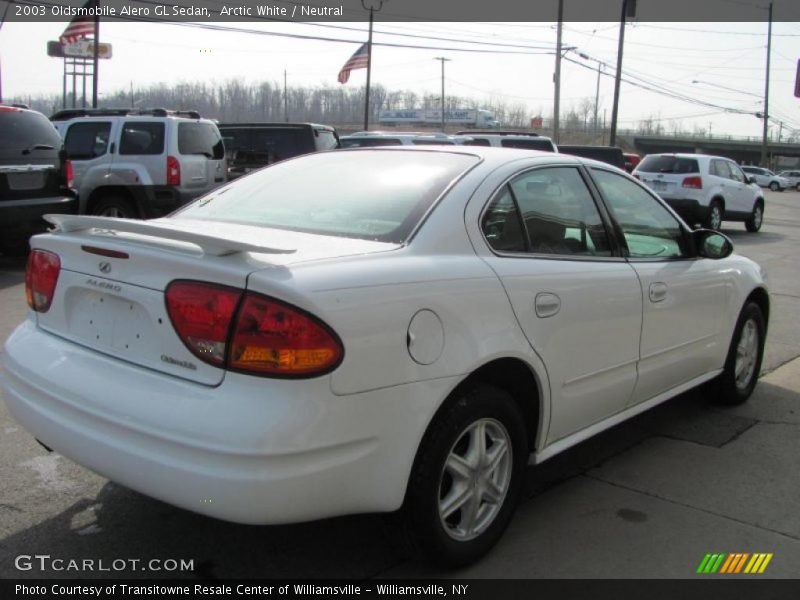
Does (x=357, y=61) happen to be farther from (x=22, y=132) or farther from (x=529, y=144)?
(x=22, y=132)

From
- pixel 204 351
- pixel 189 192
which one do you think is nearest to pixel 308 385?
pixel 204 351

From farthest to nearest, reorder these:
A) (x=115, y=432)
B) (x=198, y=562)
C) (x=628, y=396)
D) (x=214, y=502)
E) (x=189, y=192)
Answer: (x=189, y=192) < (x=628, y=396) < (x=198, y=562) < (x=115, y=432) < (x=214, y=502)

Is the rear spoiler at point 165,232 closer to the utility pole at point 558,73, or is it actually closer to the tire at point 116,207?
the tire at point 116,207

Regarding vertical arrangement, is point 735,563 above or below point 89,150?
below

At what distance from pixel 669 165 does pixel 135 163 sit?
38.9 feet

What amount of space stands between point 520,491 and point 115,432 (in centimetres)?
161

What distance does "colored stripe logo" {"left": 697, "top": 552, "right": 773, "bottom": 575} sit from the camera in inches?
117

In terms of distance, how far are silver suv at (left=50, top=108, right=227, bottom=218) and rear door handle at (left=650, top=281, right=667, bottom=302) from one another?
8638 mm

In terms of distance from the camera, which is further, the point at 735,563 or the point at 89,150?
the point at 89,150

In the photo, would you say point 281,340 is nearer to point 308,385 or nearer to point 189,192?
point 308,385

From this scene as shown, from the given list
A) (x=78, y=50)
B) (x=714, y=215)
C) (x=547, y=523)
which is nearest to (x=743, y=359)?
(x=547, y=523)

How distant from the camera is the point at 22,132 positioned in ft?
29.2

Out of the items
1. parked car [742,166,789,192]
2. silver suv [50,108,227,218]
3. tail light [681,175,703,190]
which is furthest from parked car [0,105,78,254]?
parked car [742,166,789,192]

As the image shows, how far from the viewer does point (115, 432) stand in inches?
97.5
